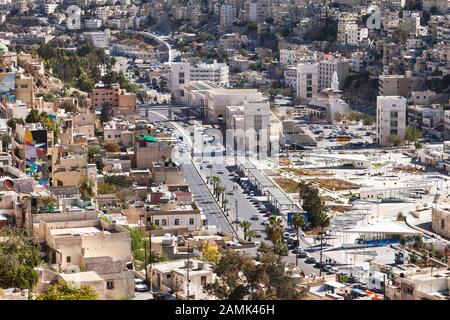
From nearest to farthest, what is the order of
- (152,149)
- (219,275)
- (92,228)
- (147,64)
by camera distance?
1. (219,275)
2. (92,228)
3. (152,149)
4. (147,64)

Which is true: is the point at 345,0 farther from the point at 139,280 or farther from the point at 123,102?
the point at 139,280

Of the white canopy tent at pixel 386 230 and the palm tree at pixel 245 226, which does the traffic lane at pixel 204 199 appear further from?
the white canopy tent at pixel 386 230

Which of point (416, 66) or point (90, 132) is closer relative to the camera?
point (90, 132)

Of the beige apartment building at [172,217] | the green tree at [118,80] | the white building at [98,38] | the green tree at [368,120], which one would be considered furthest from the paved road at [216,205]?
the white building at [98,38]

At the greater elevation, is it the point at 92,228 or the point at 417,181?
the point at 92,228

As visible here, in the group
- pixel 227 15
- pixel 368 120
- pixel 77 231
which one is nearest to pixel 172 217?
pixel 77 231

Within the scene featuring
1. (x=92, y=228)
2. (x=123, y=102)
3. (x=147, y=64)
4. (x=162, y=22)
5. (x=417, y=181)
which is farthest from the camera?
(x=162, y=22)

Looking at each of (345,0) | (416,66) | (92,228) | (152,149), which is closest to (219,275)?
(92,228)


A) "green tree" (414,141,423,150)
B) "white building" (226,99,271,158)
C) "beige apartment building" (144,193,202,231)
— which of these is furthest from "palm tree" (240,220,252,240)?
"green tree" (414,141,423,150)
